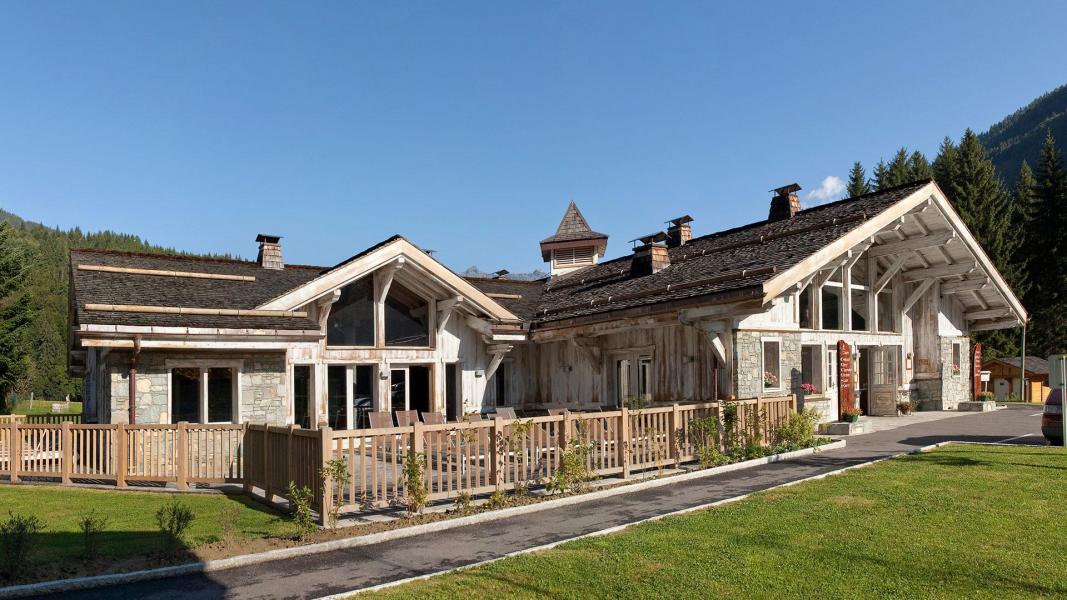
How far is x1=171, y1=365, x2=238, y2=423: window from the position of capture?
1470 centimetres

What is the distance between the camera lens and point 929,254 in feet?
72.8

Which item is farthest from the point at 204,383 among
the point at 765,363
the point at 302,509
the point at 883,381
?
the point at 883,381

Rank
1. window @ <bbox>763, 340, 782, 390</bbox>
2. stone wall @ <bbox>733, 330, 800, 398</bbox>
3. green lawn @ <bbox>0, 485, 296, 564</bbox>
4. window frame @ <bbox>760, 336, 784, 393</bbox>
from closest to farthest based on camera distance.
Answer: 1. green lawn @ <bbox>0, 485, 296, 564</bbox>
2. stone wall @ <bbox>733, 330, 800, 398</bbox>
3. window frame @ <bbox>760, 336, 784, 393</bbox>
4. window @ <bbox>763, 340, 782, 390</bbox>

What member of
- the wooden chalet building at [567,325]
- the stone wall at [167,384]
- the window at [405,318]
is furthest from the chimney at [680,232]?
the stone wall at [167,384]

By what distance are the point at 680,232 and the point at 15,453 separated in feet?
60.4

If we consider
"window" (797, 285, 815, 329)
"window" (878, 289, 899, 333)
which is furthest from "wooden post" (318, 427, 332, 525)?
"window" (878, 289, 899, 333)

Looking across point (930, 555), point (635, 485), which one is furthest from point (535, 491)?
point (930, 555)

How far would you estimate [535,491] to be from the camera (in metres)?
10.9

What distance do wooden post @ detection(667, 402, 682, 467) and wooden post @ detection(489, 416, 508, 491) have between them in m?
3.69

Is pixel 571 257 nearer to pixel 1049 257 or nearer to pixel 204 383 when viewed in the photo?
pixel 204 383

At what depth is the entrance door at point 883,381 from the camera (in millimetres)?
21047

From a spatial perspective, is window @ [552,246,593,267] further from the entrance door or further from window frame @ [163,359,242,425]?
window frame @ [163,359,242,425]

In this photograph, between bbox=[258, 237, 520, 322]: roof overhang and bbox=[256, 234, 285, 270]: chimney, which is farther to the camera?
bbox=[256, 234, 285, 270]: chimney

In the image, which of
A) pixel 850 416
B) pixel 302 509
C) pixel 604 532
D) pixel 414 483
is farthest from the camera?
pixel 850 416
